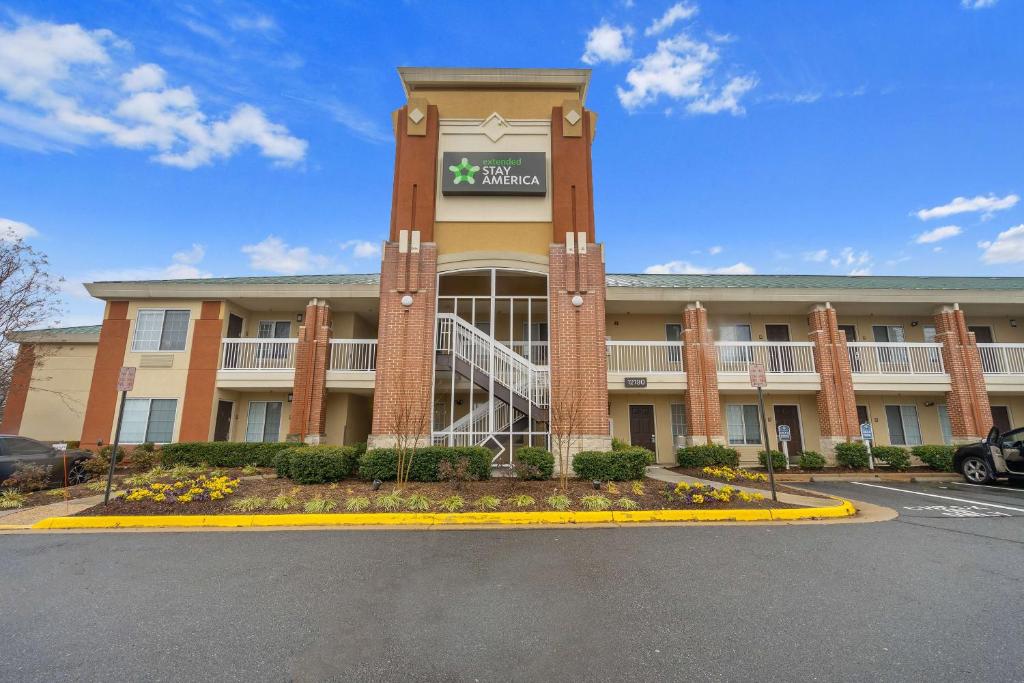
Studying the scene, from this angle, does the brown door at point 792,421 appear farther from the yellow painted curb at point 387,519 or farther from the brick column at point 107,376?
the brick column at point 107,376

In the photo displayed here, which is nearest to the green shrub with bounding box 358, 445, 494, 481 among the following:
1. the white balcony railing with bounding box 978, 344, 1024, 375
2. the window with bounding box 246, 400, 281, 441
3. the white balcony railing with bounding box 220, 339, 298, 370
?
the white balcony railing with bounding box 220, 339, 298, 370

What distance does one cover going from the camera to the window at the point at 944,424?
56.2 feet

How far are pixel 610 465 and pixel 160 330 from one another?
1670cm

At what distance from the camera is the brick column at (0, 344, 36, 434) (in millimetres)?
16859

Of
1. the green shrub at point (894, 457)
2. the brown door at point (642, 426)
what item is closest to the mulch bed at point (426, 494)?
the brown door at point (642, 426)

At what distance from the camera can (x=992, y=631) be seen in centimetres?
370

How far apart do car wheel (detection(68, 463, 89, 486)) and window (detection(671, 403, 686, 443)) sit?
1837 cm

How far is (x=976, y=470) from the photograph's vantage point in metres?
12.9

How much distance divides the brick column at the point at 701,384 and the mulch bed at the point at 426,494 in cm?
593

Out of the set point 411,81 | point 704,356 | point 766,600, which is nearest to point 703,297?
point 704,356

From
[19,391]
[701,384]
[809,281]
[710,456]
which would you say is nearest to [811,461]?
[710,456]

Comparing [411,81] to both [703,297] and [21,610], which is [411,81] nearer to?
[703,297]

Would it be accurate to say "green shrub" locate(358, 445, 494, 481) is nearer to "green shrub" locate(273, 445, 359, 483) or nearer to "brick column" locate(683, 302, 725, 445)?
"green shrub" locate(273, 445, 359, 483)

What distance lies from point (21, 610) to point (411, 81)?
1389cm
